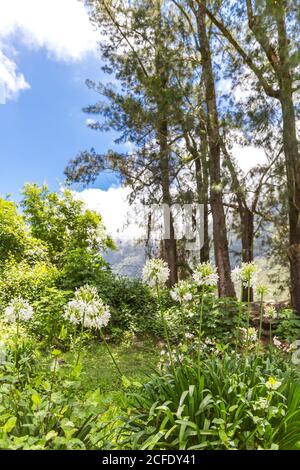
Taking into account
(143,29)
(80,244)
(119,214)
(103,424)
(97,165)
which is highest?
(143,29)

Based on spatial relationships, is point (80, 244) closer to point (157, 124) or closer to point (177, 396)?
point (157, 124)

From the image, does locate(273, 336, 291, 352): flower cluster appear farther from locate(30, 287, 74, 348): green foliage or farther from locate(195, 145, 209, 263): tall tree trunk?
locate(195, 145, 209, 263): tall tree trunk

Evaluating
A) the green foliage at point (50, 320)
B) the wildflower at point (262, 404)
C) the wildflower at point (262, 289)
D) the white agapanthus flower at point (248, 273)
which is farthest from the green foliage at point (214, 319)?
the wildflower at point (262, 404)

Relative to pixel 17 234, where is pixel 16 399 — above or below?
below

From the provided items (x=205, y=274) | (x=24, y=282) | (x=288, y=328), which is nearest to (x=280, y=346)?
(x=288, y=328)

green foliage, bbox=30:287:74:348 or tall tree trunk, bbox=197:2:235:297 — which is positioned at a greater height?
tall tree trunk, bbox=197:2:235:297

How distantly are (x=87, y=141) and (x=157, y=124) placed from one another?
9.07 feet

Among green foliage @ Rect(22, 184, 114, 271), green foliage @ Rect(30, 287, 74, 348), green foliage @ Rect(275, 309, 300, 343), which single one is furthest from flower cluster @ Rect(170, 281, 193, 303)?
green foliage @ Rect(22, 184, 114, 271)

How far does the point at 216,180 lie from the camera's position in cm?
876

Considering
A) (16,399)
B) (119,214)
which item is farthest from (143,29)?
(16,399)

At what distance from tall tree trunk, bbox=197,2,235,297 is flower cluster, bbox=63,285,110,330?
670 cm

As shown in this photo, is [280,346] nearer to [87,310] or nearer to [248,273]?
[248,273]

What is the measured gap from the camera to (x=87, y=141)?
39.1ft

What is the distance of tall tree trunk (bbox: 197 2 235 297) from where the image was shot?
347 inches
